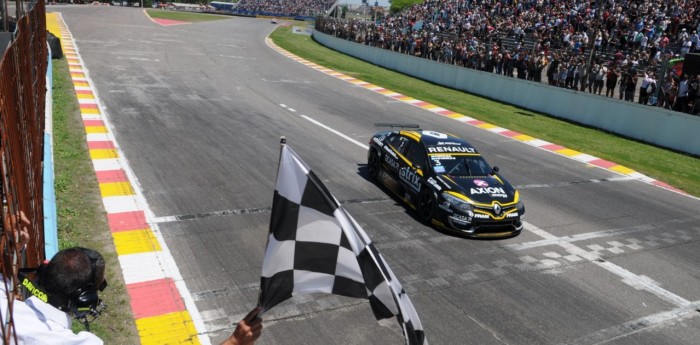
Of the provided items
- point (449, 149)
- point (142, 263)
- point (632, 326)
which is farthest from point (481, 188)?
point (142, 263)

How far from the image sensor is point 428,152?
10.5m

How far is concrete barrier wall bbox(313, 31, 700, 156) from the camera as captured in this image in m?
17.5

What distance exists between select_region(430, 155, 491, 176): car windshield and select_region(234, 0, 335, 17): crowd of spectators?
84157mm

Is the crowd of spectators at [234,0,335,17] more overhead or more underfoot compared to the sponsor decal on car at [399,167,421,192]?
more overhead

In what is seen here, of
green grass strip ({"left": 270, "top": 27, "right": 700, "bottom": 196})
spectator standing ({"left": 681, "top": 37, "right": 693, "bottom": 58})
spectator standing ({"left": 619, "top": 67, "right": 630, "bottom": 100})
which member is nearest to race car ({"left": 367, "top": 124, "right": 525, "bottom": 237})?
green grass strip ({"left": 270, "top": 27, "right": 700, "bottom": 196})

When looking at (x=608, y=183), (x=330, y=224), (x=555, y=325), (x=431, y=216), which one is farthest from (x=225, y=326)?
(x=608, y=183)

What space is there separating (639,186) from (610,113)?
22.0 feet

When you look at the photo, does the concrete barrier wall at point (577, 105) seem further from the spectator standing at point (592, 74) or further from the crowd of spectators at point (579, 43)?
the spectator standing at point (592, 74)

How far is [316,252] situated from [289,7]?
9606 cm

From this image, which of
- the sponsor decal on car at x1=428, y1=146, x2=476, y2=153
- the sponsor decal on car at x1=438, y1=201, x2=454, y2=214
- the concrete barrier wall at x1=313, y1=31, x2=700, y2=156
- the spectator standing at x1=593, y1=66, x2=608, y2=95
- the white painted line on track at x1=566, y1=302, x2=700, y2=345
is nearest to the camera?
the white painted line on track at x1=566, y1=302, x2=700, y2=345

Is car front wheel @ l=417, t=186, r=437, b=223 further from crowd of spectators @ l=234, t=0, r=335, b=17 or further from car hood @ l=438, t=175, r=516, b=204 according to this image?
crowd of spectators @ l=234, t=0, r=335, b=17

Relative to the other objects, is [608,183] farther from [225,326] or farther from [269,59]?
[269,59]

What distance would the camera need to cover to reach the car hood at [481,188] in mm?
9531

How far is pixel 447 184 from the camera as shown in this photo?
32.0 ft
